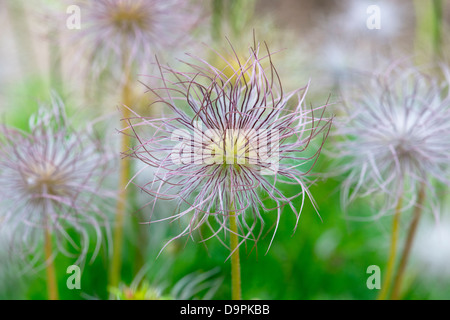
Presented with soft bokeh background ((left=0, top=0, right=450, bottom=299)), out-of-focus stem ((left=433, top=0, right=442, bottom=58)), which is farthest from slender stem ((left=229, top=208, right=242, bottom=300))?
out-of-focus stem ((left=433, top=0, right=442, bottom=58))

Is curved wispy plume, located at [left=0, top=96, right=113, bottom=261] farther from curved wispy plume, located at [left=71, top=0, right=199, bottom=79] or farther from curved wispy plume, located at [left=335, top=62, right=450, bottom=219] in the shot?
curved wispy plume, located at [left=335, top=62, right=450, bottom=219]

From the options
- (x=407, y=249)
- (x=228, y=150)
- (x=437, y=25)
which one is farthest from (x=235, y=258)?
(x=437, y=25)

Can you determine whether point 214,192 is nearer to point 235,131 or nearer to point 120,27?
point 235,131

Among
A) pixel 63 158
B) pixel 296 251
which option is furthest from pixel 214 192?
pixel 296 251

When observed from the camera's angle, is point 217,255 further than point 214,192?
Yes

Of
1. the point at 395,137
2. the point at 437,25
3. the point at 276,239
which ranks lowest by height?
the point at 276,239

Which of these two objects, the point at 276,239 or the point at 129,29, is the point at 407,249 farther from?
the point at 129,29
